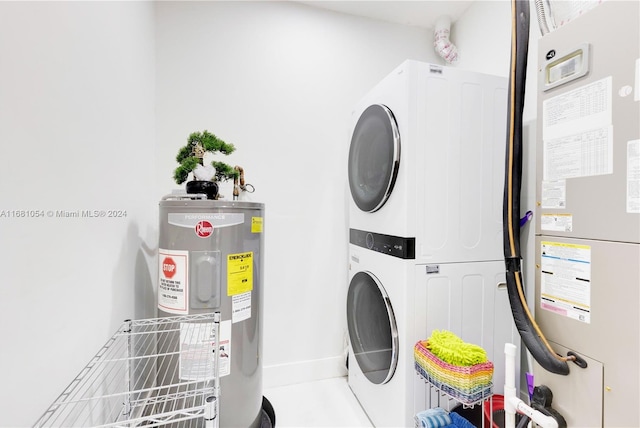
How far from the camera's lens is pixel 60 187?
826mm

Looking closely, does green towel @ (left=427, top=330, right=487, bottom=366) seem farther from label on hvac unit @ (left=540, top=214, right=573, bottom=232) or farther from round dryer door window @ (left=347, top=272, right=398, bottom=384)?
label on hvac unit @ (left=540, top=214, right=573, bottom=232)

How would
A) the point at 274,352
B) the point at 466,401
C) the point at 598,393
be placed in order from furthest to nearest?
the point at 274,352 < the point at 466,401 < the point at 598,393

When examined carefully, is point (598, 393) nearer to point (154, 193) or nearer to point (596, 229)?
point (596, 229)

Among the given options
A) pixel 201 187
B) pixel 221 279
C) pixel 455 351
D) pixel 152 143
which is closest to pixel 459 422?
pixel 455 351

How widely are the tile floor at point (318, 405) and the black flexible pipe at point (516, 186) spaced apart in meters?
1.05

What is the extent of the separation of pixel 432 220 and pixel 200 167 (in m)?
1.08

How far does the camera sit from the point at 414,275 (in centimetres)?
124

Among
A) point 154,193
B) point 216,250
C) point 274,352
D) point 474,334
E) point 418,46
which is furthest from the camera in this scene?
point 418,46

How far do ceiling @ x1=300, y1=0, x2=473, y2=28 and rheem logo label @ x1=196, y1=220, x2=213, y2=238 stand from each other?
1.72 meters

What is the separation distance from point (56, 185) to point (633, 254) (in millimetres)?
1557

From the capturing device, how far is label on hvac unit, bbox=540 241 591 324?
0.83 metres

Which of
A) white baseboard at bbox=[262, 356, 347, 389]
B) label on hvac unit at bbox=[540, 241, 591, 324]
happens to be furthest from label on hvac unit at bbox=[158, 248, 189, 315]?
label on hvac unit at bbox=[540, 241, 591, 324]

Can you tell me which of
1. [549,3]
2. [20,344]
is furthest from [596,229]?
[20,344]

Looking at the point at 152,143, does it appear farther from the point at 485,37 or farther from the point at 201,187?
the point at 485,37
